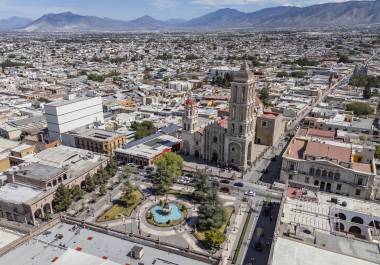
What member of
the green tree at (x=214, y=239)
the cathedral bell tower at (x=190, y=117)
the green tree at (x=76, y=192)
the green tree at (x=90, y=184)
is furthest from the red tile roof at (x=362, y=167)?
the green tree at (x=76, y=192)

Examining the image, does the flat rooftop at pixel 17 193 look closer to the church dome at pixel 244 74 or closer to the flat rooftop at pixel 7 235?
the flat rooftop at pixel 7 235

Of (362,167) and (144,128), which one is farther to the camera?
(144,128)

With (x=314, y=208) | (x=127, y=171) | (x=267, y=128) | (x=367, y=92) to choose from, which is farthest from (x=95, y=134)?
(x=367, y=92)

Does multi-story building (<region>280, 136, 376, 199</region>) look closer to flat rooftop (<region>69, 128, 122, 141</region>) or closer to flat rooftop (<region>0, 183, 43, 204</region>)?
flat rooftop (<region>69, 128, 122, 141</region>)

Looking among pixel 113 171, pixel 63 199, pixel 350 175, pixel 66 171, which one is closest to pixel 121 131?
pixel 113 171

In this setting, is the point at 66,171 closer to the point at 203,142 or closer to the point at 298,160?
the point at 203,142

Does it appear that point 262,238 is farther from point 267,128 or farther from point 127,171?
point 267,128

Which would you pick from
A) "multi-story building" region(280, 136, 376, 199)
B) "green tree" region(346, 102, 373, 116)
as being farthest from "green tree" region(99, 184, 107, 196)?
"green tree" region(346, 102, 373, 116)
